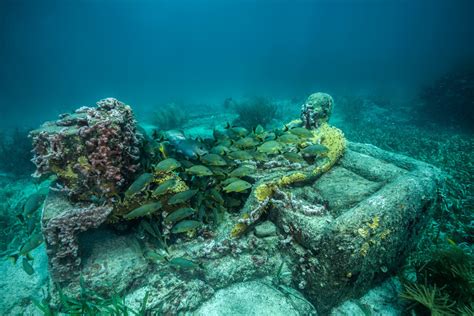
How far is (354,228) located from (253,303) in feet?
6.37

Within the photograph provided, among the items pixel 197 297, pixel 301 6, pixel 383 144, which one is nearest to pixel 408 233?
pixel 197 297

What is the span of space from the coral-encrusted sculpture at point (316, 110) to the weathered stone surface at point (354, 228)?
7.80ft

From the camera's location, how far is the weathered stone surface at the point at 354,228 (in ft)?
11.8

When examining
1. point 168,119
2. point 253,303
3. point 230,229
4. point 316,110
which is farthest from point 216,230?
point 168,119

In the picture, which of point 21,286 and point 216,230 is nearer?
point 216,230

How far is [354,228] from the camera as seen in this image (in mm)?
3566

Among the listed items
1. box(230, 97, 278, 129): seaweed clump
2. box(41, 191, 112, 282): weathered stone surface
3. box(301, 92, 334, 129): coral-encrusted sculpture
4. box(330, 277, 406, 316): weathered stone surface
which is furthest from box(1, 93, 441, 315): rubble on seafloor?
box(230, 97, 278, 129): seaweed clump

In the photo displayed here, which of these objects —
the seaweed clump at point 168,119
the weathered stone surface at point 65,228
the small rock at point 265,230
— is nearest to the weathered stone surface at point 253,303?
the small rock at point 265,230

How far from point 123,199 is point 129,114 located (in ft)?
5.10

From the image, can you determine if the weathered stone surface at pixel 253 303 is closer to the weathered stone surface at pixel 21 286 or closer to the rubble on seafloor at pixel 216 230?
the rubble on seafloor at pixel 216 230

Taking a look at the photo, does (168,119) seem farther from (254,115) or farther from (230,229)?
(230,229)

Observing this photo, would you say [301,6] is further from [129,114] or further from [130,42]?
[129,114]

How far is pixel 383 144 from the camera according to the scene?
41.0 feet

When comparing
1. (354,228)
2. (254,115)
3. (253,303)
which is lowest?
(253,303)
